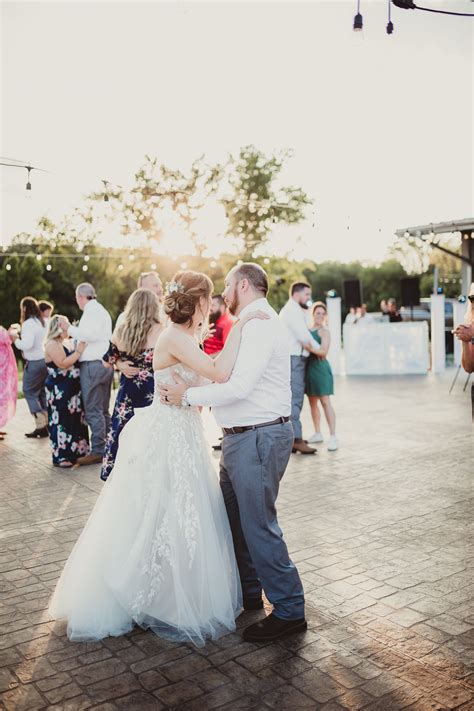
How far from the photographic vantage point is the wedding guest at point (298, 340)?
7910 millimetres

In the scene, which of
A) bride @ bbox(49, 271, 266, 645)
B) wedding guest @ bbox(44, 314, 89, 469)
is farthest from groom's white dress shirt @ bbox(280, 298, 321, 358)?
bride @ bbox(49, 271, 266, 645)

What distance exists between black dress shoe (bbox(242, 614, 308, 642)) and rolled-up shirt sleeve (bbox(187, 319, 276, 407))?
1.13 metres

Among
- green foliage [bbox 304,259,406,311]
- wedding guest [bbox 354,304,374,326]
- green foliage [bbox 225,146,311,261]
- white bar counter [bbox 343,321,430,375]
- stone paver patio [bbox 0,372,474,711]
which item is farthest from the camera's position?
green foliage [bbox 304,259,406,311]

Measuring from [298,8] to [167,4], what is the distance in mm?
2223

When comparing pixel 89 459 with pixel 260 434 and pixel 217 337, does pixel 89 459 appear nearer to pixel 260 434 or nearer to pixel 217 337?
pixel 217 337

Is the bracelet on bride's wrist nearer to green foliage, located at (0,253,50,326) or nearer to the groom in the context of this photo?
the groom

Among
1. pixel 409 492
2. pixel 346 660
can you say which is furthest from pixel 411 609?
pixel 409 492

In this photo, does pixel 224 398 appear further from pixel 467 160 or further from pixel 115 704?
pixel 467 160

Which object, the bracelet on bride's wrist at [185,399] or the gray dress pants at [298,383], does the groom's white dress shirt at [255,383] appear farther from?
the gray dress pants at [298,383]

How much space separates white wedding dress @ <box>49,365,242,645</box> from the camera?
3.49 metres

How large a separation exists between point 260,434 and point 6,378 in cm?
661

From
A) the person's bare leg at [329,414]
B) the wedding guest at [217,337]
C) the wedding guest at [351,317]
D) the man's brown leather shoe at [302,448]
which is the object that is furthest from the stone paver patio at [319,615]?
the wedding guest at [351,317]

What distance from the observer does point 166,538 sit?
353 cm

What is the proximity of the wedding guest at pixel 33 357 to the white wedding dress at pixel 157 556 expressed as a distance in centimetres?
610
